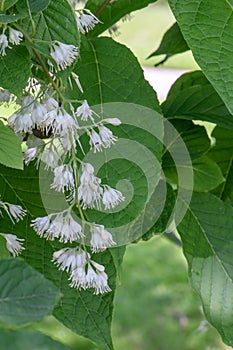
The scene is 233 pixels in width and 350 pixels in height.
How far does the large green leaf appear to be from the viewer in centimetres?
63

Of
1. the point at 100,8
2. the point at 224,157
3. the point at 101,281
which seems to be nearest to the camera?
the point at 101,281

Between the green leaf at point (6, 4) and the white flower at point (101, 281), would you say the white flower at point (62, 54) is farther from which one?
the white flower at point (101, 281)

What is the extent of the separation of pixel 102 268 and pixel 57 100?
0.16m

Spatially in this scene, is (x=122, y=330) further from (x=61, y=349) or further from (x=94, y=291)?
(x=61, y=349)

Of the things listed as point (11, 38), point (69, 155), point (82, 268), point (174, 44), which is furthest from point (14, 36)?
point (174, 44)

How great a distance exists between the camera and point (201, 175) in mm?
914

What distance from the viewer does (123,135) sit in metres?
0.70

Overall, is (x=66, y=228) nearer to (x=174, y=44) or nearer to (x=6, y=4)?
(x=6, y=4)

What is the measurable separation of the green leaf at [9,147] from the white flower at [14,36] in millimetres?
70

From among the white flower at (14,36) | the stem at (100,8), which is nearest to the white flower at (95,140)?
the white flower at (14,36)

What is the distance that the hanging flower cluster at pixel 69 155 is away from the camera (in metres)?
0.61

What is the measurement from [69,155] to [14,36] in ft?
0.36

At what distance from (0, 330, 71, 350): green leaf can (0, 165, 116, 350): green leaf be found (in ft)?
1.15

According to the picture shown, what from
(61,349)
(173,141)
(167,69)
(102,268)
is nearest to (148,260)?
(173,141)
